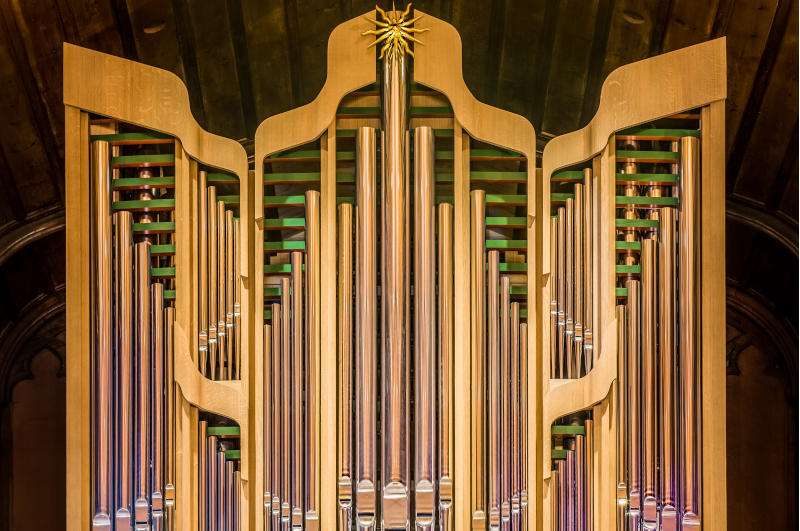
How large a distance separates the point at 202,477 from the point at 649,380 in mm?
2112

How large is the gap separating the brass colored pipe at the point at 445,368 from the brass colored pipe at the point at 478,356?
0.10m

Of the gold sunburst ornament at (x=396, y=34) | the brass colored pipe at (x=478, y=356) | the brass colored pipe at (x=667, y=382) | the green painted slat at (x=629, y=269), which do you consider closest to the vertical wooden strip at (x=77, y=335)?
the gold sunburst ornament at (x=396, y=34)

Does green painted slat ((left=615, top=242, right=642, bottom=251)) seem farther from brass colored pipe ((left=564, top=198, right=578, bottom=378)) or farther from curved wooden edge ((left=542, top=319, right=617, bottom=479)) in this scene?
curved wooden edge ((left=542, top=319, right=617, bottom=479))

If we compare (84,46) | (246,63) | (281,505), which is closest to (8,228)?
(84,46)

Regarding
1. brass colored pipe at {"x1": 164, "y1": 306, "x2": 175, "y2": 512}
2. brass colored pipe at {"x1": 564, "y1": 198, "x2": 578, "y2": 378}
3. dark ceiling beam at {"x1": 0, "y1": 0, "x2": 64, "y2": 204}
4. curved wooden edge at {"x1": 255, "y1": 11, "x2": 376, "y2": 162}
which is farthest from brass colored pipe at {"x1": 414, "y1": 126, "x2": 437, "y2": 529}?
dark ceiling beam at {"x1": 0, "y1": 0, "x2": 64, "y2": 204}

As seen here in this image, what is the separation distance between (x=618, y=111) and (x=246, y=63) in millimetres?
2084

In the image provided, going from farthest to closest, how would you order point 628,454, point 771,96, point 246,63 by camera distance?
point 246,63 < point 771,96 < point 628,454

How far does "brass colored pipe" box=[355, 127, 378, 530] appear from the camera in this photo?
4.54 metres

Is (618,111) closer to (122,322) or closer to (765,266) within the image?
(765,266)

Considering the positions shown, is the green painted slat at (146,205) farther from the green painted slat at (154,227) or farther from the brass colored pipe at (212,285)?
the brass colored pipe at (212,285)

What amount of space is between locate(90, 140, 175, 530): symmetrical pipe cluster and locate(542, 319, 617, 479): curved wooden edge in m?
1.73

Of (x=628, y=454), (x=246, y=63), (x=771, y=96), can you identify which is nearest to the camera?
(x=628, y=454)

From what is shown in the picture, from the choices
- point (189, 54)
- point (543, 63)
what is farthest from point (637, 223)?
point (189, 54)

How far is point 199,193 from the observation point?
4.73m
